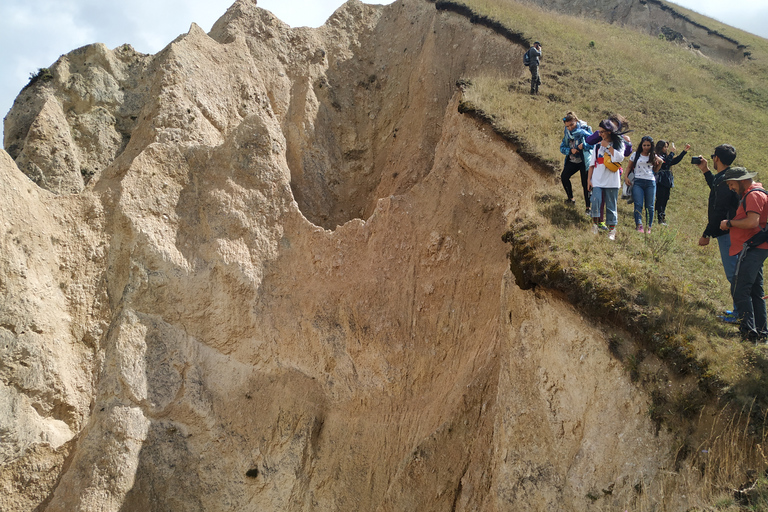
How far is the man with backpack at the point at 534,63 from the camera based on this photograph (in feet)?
48.4

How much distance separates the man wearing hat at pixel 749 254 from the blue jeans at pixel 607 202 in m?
2.26

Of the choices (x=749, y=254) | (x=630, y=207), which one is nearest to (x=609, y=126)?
(x=630, y=207)

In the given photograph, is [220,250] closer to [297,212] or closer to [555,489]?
[297,212]

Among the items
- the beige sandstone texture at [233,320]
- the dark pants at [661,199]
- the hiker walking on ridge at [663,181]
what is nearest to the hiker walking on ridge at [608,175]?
the beige sandstone texture at [233,320]

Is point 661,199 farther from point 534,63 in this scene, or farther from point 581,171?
point 534,63

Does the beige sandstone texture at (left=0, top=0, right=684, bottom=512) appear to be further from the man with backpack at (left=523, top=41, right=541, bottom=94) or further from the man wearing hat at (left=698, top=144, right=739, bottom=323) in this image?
the man wearing hat at (left=698, top=144, right=739, bottom=323)

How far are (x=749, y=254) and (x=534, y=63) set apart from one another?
9.28 meters

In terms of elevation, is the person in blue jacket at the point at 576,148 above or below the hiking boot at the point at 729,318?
above

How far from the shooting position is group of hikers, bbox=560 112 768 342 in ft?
22.8

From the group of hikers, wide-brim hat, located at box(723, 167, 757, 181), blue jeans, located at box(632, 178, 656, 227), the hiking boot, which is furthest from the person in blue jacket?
the hiking boot

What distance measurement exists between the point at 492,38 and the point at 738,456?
15016mm

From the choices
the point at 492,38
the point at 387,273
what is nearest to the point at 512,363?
the point at 387,273

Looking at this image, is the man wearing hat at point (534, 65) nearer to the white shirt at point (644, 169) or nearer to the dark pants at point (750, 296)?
the white shirt at point (644, 169)

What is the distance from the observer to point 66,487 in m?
11.1
